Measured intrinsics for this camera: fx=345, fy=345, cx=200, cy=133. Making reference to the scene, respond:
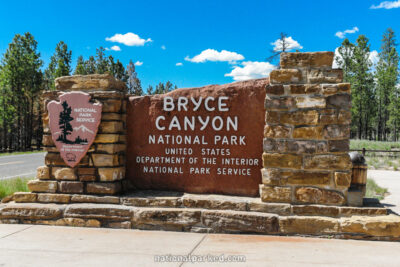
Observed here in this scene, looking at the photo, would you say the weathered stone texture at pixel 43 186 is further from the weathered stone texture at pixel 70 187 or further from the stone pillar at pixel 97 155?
the weathered stone texture at pixel 70 187

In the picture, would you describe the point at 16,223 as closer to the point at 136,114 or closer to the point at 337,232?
the point at 136,114

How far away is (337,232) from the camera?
4.20 metres

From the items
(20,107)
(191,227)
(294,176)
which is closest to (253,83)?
(294,176)

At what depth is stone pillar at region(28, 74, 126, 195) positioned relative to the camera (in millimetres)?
4965

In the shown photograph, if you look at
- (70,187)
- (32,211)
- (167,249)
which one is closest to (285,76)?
(167,249)

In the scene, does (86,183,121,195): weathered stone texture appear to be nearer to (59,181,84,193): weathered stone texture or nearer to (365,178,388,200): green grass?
(59,181,84,193): weathered stone texture

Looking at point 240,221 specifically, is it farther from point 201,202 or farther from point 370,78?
point 370,78

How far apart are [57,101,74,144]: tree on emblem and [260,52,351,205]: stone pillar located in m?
2.83

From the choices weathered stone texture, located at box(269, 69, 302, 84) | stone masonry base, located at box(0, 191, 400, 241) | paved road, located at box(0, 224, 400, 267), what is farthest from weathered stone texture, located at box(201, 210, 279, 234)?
weathered stone texture, located at box(269, 69, 302, 84)

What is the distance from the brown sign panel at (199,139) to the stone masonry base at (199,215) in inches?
9.8

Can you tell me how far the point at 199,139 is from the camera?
4965 mm

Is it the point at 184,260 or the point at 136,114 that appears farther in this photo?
the point at 136,114

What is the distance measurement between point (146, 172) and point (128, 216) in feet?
2.51

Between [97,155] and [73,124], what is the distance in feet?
1.92
